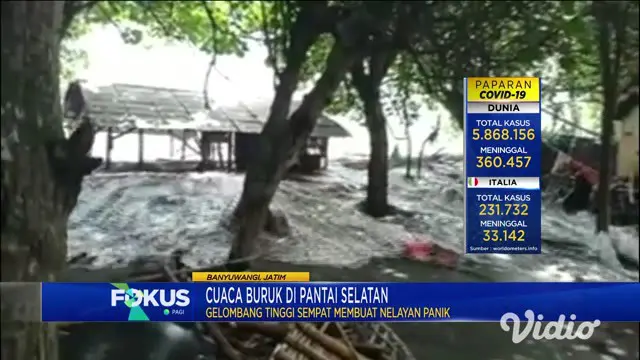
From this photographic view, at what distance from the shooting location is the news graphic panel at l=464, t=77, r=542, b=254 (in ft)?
4.40

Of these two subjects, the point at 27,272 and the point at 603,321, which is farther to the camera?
the point at 27,272

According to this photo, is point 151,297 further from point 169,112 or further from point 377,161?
point 377,161

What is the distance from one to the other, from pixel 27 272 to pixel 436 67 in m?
1.22

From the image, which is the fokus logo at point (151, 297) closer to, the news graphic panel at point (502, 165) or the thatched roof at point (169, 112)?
the thatched roof at point (169, 112)

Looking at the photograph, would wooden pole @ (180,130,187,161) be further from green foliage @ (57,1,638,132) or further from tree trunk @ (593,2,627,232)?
tree trunk @ (593,2,627,232)

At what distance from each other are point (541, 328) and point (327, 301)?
504 mm

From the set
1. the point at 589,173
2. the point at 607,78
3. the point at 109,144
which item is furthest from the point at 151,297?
the point at 607,78

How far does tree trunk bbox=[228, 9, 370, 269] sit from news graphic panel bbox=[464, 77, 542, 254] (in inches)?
16.1

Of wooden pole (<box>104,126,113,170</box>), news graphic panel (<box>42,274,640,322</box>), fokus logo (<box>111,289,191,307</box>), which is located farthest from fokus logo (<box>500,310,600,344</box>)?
wooden pole (<box>104,126,113,170</box>)

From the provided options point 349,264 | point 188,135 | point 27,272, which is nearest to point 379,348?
point 349,264

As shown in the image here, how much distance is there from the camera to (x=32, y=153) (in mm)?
1510

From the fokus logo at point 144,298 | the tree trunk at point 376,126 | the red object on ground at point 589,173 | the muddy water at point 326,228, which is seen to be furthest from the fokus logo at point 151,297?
the red object on ground at point 589,173

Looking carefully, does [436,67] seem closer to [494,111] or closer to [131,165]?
[494,111]

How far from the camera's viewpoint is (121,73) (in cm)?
159
